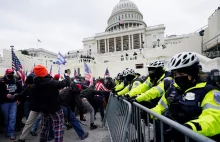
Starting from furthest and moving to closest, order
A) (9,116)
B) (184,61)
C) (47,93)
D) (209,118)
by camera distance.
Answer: (9,116) → (47,93) → (184,61) → (209,118)

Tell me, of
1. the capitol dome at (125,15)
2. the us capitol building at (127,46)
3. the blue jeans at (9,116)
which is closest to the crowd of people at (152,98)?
the blue jeans at (9,116)

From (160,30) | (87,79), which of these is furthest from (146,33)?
(87,79)

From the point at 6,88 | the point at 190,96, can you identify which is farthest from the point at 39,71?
the point at 190,96

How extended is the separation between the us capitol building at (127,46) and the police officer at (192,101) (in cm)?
2373

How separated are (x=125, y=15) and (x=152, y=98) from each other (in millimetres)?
81632

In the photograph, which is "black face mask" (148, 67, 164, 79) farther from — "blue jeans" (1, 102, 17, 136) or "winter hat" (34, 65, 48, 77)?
"blue jeans" (1, 102, 17, 136)

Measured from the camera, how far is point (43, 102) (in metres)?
3.59

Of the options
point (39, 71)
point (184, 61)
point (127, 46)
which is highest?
point (127, 46)

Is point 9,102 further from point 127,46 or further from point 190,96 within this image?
point 127,46

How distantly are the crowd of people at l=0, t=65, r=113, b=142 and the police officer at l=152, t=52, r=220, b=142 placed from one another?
236 centimetres

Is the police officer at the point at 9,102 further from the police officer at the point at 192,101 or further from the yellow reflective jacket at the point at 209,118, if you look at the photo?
the yellow reflective jacket at the point at 209,118

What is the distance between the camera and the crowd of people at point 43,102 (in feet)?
11.8

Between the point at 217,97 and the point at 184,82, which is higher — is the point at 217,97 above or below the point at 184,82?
below

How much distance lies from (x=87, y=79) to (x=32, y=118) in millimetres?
5135
